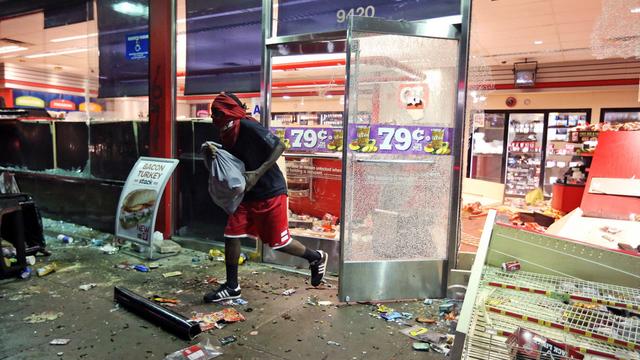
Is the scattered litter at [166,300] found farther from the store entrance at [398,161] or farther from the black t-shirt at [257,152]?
the store entrance at [398,161]

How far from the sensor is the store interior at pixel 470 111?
14.9 feet

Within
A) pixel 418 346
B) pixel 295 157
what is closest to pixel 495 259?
pixel 418 346

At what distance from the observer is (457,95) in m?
3.50

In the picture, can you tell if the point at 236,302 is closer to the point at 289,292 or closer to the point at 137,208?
the point at 289,292

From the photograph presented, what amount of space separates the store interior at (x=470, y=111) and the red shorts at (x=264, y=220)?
0.94 metres

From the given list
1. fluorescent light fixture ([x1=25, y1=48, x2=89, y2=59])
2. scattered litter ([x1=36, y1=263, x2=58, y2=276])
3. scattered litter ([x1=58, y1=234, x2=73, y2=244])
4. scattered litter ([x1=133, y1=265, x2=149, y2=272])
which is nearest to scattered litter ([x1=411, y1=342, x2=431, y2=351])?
scattered litter ([x1=133, y1=265, x2=149, y2=272])

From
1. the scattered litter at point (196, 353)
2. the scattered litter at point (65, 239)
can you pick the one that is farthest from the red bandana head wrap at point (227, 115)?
the scattered litter at point (65, 239)

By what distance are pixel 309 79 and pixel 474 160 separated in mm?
6499

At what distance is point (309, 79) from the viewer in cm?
836

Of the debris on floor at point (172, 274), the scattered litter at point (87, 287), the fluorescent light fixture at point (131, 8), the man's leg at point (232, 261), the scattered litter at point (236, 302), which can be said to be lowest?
the scattered litter at point (87, 287)

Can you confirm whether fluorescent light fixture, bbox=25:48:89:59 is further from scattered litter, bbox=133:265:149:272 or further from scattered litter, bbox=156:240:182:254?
scattered litter, bbox=133:265:149:272

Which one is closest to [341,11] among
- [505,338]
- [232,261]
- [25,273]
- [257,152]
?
[257,152]

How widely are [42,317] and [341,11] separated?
3.52 m

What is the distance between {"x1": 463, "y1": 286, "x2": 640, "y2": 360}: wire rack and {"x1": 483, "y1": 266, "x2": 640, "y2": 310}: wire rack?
0.93ft
